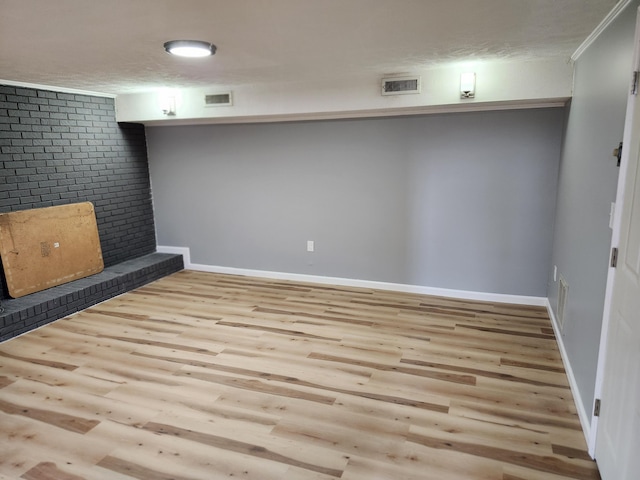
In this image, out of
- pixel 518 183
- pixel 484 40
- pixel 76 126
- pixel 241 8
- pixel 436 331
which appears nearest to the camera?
pixel 241 8

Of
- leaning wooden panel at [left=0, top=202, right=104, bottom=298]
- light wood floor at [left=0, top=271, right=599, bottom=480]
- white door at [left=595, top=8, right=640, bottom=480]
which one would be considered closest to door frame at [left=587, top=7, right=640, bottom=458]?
white door at [left=595, top=8, right=640, bottom=480]

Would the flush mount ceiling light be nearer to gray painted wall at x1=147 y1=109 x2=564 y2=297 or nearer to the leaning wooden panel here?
gray painted wall at x1=147 y1=109 x2=564 y2=297

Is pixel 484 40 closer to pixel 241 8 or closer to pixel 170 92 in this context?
pixel 241 8

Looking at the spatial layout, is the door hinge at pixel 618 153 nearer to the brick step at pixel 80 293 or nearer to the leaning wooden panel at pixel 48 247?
the brick step at pixel 80 293

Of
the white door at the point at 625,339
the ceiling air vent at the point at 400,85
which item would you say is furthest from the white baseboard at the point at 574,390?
the ceiling air vent at the point at 400,85

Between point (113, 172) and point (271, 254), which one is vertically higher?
point (113, 172)

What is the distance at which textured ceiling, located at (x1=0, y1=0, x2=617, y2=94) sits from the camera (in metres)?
1.95

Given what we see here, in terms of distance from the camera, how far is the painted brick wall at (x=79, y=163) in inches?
153

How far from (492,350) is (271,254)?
2697 mm

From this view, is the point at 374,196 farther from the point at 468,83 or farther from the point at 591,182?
the point at 591,182

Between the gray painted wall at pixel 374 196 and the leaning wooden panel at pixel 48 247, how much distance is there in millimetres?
1057

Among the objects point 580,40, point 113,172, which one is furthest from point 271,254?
point 580,40

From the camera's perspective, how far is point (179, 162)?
5219 mm

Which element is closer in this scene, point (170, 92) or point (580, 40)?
point (580, 40)
